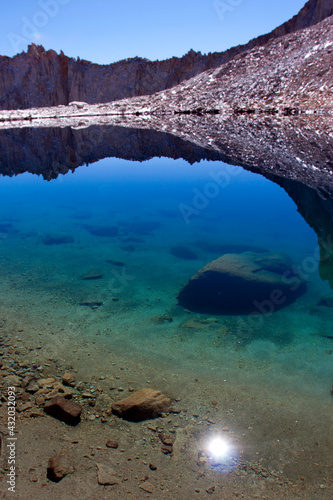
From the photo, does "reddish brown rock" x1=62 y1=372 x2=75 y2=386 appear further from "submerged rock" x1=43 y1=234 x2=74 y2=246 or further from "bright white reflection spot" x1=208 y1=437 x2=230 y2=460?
"submerged rock" x1=43 y1=234 x2=74 y2=246

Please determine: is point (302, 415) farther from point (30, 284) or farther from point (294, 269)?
point (30, 284)

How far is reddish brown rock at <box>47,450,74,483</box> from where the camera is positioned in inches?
111

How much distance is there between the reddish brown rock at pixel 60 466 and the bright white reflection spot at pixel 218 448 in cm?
119

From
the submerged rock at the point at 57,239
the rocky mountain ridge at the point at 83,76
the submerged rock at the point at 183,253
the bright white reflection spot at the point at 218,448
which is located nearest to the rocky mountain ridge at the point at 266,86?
the submerged rock at the point at 57,239

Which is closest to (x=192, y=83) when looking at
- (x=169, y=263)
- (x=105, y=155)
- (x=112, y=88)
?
(x=112, y=88)

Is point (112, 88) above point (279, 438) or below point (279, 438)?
above

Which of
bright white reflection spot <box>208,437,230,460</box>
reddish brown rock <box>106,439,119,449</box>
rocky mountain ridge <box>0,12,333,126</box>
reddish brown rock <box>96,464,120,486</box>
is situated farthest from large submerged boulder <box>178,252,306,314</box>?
rocky mountain ridge <box>0,12,333,126</box>

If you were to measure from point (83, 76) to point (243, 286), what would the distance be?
98041 millimetres

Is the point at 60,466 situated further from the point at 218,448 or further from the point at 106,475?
the point at 218,448

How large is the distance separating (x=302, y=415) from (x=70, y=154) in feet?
70.9

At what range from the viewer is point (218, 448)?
10.8 feet

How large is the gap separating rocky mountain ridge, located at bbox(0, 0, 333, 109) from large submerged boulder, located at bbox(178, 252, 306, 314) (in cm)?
8182

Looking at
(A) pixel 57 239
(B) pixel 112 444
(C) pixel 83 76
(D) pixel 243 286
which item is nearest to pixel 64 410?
(B) pixel 112 444

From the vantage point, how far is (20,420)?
3604mm
